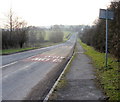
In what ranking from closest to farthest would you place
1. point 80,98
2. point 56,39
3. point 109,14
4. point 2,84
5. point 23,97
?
point 80,98
point 23,97
point 2,84
point 109,14
point 56,39

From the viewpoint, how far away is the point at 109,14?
447 inches

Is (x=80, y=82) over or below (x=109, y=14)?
below

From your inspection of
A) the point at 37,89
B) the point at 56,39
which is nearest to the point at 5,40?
the point at 37,89

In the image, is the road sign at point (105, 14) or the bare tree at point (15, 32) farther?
the bare tree at point (15, 32)

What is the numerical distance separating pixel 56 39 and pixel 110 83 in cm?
9568

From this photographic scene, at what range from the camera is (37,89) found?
7508 millimetres

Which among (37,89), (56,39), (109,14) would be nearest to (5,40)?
(109,14)

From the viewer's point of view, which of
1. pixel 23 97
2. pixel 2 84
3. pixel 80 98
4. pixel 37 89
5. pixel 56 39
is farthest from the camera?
pixel 56 39

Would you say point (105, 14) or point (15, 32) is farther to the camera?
point (15, 32)

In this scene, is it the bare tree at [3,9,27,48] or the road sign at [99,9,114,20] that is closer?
the road sign at [99,9,114,20]

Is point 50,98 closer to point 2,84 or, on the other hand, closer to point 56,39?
point 2,84

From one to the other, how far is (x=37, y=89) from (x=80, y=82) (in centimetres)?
199

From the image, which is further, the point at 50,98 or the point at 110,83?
the point at 110,83

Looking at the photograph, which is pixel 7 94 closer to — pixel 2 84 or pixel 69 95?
pixel 2 84
